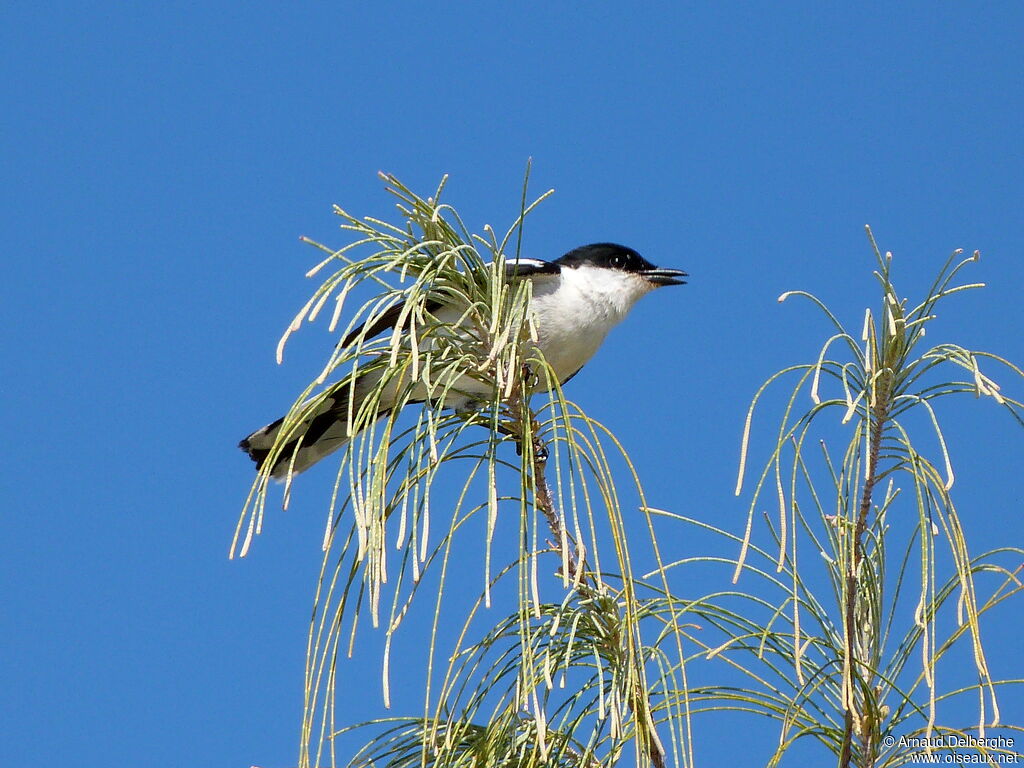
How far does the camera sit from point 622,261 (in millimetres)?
5352

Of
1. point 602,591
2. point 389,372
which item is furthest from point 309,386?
point 602,591

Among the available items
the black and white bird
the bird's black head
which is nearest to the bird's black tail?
the black and white bird

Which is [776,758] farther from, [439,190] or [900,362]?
[439,190]

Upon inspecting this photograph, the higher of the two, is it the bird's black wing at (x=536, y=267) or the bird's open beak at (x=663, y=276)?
the bird's open beak at (x=663, y=276)

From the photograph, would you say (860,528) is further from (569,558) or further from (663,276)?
(663,276)

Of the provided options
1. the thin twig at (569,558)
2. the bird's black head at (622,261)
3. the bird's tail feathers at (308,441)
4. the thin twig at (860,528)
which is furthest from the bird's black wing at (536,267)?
the thin twig at (860,528)

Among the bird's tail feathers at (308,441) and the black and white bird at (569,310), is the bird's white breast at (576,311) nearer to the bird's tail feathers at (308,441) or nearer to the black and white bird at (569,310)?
the black and white bird at (569,310)

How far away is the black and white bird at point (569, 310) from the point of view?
4203 mm

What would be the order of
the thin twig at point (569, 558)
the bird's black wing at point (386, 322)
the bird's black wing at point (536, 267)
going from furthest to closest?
the bird's black wing at point (536, 267)
the bird's black wing at point (386, 322)
the thin twig at point (569, 558)

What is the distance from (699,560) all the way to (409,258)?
31.1 inches

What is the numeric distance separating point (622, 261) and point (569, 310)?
2.36 feet

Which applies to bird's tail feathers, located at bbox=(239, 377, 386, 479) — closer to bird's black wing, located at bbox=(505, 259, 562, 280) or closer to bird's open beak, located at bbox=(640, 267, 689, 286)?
bird's black wing, located at bbox=(505, 259, 562, 280)

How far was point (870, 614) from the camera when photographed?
2434 millimetres

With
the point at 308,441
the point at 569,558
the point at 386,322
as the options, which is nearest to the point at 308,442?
the point at 308,441
